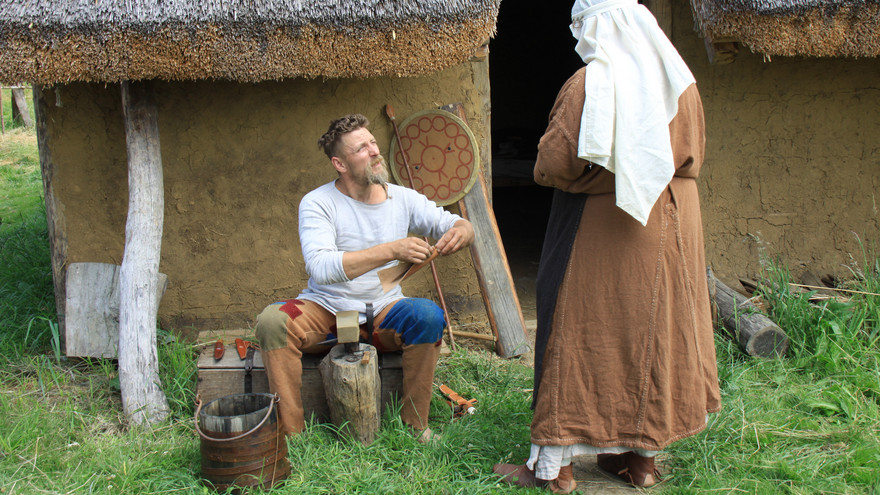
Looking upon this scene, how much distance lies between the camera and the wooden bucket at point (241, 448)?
8.64 ft

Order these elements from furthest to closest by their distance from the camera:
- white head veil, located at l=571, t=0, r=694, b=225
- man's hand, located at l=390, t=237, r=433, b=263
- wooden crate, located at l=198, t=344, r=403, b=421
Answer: wooden crate, located at l=198, t=344, r=403, b=421 < man's hand, located at l=390, t=237, r=433, b=263 < white head veil, located at l=571, t=0, r=694, b=225

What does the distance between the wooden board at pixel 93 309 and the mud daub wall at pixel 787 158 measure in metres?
3.52

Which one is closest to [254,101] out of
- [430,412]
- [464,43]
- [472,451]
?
[464,43]

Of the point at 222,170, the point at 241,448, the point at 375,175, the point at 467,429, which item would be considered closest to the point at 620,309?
the point at 467,429

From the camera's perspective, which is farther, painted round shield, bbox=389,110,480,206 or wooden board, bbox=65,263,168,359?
painted round shield, bbox=389,110,480,206

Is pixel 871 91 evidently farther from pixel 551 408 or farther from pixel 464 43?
pixel 551 408

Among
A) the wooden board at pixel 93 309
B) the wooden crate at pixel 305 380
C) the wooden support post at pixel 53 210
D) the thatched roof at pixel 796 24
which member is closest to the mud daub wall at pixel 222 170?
the wooden support post at pixel 53 210

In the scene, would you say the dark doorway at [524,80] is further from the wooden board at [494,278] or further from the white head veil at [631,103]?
the white head veil at [631,103]

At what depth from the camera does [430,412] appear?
337cm

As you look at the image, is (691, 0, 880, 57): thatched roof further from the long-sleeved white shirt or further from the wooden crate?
the wooden crate

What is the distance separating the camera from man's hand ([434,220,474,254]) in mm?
3043

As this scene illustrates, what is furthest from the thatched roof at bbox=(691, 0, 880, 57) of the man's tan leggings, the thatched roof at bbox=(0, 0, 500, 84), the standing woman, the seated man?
the man's tan leggings

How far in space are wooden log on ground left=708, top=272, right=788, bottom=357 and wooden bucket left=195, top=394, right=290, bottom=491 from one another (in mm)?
2544

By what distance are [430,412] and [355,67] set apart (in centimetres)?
169
